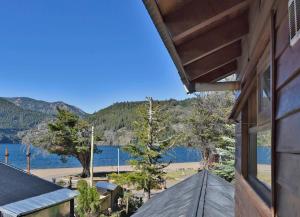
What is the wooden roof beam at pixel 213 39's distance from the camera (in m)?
3.31

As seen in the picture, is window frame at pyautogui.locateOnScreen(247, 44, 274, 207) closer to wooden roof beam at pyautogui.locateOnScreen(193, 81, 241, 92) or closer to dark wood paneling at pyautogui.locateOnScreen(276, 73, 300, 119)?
dark wood paneling at pyautogui.locateOnScreen(276, 73, 300, 119)

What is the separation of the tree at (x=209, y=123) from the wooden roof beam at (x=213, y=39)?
1781cm

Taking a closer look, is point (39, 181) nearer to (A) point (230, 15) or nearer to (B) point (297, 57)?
(A) point (230, 15)

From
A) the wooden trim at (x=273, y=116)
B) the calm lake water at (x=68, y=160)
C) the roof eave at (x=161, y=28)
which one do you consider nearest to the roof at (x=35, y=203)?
the roof eave at (x=161, y=28)

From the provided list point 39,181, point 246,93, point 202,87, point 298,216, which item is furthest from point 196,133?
point 298,216

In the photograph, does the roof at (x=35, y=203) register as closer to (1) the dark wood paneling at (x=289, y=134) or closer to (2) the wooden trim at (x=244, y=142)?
(2) the wooden trim at (x=244, y=142)

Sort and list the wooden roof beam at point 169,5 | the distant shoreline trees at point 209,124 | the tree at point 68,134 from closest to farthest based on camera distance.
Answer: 1. the wooden roof beam at point 169,5
2. the distant shoreline trees at point 209,124
3. the tree at point 68,134

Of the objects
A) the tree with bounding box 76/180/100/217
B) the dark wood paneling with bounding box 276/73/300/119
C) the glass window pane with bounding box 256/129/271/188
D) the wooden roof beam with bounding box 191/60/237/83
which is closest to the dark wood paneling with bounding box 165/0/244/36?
the glass window pane with bounding box 256/129/271/188

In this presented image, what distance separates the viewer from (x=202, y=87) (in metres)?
4.37

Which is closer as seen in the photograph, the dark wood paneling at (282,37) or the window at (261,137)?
the dark wood paneling at (282,37)

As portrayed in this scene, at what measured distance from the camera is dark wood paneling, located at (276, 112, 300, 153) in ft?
3.94

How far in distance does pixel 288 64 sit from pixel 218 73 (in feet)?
11.3

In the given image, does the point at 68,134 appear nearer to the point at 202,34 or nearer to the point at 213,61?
the point at 213,61

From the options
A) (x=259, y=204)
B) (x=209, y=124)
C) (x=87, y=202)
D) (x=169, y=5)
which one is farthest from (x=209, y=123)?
(x=259, y=204)
